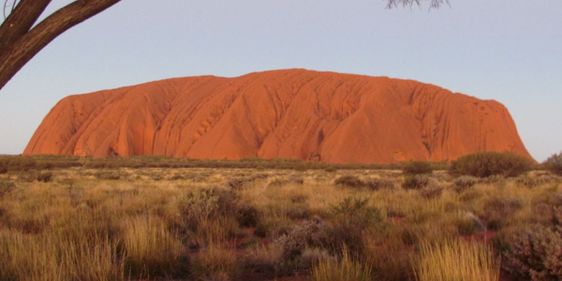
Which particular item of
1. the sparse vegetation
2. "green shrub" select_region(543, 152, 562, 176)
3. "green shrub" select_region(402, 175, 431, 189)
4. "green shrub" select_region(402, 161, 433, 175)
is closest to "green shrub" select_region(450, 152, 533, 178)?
"green shrub" select_region(543, 152, 562, 176)

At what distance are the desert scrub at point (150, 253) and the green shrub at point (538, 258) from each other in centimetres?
335

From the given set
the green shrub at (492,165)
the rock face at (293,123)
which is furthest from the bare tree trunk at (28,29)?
the rock face at (293,123)

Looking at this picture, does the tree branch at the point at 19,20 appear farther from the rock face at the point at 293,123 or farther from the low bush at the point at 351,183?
the rock face at the point at 293,123

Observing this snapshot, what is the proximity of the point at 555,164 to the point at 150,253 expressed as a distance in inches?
979

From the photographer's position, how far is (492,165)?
87.9 feet

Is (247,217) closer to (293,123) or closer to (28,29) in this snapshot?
(28,29)

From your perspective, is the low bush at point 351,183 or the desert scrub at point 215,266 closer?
the desert scrub at point 215,266

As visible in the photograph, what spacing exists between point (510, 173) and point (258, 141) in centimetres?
5319

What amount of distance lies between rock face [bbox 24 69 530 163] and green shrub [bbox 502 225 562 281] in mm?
64181

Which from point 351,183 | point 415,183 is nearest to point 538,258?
point 415,183

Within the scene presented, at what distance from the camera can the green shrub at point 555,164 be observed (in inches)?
969

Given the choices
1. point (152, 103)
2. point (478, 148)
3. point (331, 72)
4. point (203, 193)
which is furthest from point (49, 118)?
point (203, 193)

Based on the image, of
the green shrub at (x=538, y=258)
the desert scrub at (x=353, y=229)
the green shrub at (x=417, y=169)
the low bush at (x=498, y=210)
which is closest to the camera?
the green shrub at (x=538, y=258)

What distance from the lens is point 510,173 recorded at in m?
26.5
